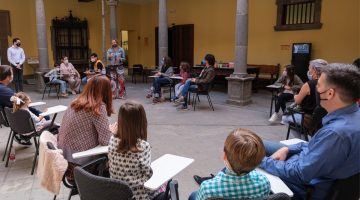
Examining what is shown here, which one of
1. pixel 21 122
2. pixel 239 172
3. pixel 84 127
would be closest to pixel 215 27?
pixel 21 122

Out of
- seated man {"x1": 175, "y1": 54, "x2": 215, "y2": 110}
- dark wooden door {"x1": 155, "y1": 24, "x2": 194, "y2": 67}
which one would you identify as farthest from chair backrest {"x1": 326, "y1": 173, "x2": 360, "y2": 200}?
dark wooden door {"x1": 155, "y1": 24, "x2": 194, "y2": 67}

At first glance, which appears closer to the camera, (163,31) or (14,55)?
(14,55)

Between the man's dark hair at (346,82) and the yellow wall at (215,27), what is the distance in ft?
24.9

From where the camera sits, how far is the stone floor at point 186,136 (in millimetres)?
3108

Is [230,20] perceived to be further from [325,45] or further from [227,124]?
[227,124]

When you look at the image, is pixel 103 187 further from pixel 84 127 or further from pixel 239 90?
pixel 239 90

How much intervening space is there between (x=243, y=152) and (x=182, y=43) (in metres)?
11.4

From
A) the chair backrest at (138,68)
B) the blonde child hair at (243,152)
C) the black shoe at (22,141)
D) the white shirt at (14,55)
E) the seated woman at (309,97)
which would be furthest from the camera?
the chair backrest at (138,68)

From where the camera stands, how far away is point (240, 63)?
23.4 feet

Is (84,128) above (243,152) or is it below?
below

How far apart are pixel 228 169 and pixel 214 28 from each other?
33.9ft

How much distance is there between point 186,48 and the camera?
1248cm

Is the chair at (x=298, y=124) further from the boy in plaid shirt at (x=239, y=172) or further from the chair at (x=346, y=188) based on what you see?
the boy in plaid shirt at (x=239, y=172)

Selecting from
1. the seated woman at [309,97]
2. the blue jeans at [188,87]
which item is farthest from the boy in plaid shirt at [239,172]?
the blue jeans at [188,87]
